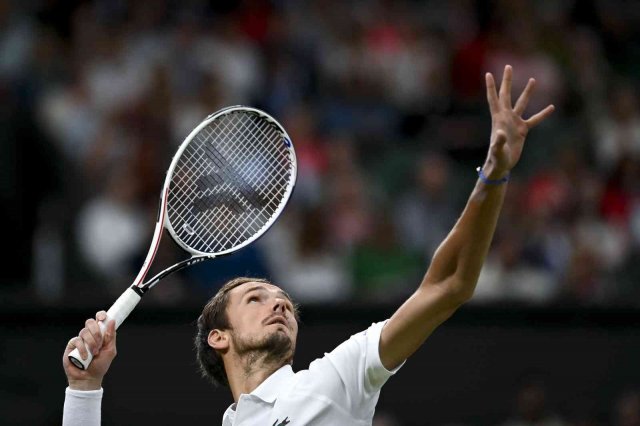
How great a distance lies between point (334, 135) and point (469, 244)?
701cm

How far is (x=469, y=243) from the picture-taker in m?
4.67

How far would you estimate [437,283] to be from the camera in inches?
190

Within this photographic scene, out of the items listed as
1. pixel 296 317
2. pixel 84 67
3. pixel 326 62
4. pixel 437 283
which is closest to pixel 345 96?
pixel 326 62

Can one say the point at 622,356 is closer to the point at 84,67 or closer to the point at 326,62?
the point at 326,62

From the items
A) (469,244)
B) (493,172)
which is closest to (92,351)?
(469,244)

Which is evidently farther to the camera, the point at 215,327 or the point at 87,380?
the point at 215,327

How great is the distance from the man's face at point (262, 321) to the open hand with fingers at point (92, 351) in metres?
0.56

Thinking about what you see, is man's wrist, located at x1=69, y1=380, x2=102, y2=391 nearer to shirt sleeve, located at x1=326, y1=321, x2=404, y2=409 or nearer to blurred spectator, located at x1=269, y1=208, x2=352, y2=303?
shirt sleeve, located at x1=326, y1=321, x2=404, y2=409

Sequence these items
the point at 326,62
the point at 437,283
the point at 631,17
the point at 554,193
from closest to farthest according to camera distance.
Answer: the point at 437,283 → the point at 554,193 → the point at 326,62 → the point at 631,17

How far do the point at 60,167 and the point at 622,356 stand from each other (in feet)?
15.2

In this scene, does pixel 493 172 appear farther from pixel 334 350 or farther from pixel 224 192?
pixel 224 192

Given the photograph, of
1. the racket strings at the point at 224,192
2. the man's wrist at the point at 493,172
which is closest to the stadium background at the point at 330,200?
the racket strings at the point at 224,192

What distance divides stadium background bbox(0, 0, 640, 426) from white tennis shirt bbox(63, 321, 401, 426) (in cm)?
473

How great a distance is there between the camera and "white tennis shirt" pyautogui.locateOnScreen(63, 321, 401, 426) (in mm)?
5047
